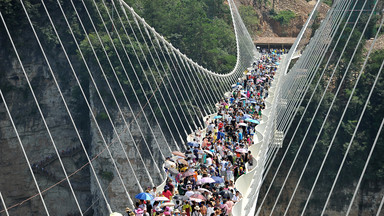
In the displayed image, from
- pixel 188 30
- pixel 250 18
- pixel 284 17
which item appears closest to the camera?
pixel 188 30

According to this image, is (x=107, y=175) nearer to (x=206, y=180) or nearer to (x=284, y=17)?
(x=206, y=180)

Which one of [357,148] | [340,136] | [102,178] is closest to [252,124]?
[357,148]

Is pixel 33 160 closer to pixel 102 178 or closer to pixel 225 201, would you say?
pixel 102 178

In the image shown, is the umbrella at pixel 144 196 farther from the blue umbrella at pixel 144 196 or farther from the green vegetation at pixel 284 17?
the green vegetation at pixel 284 17

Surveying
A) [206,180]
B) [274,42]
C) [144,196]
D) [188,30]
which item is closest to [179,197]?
[206,180]

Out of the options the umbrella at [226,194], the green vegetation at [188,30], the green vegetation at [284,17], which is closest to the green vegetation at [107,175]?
the green vegetation at [188,30]

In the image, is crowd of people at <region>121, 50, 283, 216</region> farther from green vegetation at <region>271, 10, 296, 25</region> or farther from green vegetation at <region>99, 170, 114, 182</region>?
green vegetation at <region>271, 10, 296, 25</region>
